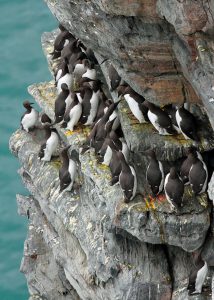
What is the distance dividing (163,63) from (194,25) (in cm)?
187

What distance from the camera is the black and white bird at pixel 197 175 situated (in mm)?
17297

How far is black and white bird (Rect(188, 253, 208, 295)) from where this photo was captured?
683 inches

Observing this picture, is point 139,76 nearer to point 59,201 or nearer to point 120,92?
point 120,92

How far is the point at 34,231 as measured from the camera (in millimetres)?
22609

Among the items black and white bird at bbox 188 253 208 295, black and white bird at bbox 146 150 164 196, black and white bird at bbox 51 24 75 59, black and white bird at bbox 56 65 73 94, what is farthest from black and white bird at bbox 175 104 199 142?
black and white bird at bbox 51 24 75 59

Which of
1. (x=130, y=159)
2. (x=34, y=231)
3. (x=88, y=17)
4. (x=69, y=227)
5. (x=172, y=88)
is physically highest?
(x=88, y=17)

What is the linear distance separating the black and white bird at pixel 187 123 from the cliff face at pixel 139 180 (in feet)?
0.55

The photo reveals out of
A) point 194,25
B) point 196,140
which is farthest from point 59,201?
point 194,25

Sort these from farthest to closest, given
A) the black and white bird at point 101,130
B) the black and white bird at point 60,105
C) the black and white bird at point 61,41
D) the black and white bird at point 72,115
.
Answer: the black and white bird at point 61,41, the black and white bird at point 60,105, the black and white bird at point 72,115, the black and white bird at point 101,130

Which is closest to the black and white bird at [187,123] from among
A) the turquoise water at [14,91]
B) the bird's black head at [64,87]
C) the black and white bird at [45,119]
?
the bird's black head at [64,87]

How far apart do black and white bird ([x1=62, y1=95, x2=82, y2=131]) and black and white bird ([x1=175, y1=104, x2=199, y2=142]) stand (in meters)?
2.51

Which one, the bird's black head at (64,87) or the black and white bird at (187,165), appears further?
the bird's black head at (64,87)

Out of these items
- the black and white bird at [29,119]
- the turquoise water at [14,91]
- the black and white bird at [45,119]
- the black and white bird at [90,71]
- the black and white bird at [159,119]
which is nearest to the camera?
the black and white bird at [159,119]

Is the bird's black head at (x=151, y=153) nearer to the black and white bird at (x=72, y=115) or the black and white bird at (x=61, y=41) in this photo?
the black and white bird at (x=72, y=115)
